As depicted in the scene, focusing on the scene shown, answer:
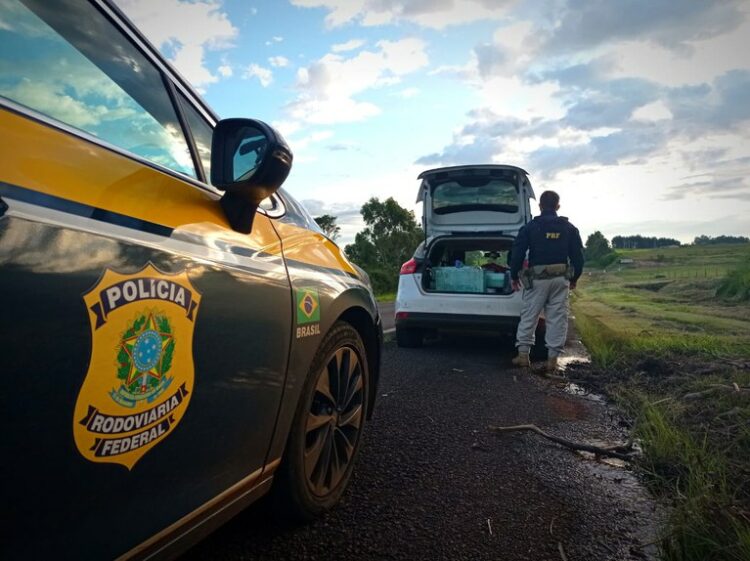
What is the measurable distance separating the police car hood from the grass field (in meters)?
2.09

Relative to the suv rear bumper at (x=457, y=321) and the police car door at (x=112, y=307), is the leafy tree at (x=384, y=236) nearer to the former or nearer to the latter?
the suv rear bumper at (x=457, y=321)

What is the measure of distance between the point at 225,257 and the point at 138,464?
24.5 inches

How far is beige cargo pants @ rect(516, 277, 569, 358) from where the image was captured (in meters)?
5.71

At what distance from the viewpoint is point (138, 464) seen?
1.21m

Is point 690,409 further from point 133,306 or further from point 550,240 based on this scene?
point 133,306

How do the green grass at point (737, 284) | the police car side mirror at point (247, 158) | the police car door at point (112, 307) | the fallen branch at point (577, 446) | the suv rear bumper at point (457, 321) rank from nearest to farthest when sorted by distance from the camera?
the police car door at point (112, 307), the police car side mirror at point (247, 158), the fallen branch at point (577, 446), the suv rear bumper at point (457, 321), the green grass at point (737, 284)

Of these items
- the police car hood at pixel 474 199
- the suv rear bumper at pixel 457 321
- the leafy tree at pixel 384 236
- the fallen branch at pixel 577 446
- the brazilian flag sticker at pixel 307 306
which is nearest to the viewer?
the brazilian flag sticker at pixel 307 306

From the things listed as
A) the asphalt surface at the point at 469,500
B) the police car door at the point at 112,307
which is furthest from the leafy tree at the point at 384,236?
the police car door at the point at 112,307

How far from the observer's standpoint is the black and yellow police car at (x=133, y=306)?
0.98m

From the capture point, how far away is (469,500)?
2447 mm

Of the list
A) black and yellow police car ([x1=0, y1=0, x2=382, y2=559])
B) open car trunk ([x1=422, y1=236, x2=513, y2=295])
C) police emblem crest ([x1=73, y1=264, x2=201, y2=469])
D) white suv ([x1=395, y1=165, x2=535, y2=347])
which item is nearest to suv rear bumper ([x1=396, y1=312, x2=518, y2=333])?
white suv ([x1=395, y1=165, x2=535, y2=347])

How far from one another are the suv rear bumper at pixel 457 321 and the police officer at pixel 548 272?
0.18 metres

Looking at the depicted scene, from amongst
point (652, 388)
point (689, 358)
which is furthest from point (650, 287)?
point (652, 388)

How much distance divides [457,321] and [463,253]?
7.41ft
